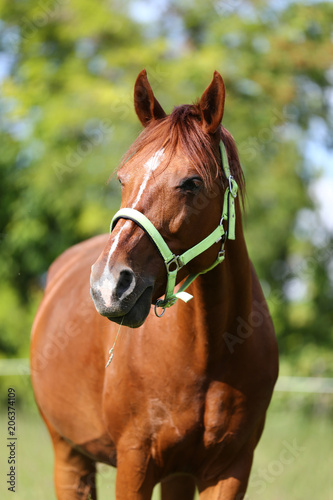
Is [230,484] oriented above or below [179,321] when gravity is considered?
below

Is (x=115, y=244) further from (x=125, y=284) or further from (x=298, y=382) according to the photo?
(x=298, y=382)

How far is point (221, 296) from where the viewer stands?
265 centimetres

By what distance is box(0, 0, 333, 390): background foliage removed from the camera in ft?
39.8

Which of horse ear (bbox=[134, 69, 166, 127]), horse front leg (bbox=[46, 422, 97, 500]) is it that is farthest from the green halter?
horse front leg (bbox=[46, 422, 97, 500])

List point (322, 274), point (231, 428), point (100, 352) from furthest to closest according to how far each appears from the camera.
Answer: point (322, 274), point (100, 352), point (231, 428)

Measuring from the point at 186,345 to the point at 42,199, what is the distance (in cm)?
1126

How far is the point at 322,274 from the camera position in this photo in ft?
39.5

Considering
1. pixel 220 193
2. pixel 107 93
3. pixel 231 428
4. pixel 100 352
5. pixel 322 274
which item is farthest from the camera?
pixel 107 93

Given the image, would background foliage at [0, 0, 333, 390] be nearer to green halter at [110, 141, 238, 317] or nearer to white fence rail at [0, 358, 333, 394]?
white fence rail at [0, 358, 333, 394]

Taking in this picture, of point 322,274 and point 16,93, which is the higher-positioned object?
point 16,93

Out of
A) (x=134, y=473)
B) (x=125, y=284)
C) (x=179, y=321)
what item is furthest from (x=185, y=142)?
(x=134, y=473)

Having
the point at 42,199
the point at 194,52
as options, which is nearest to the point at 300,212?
the point at 194,52

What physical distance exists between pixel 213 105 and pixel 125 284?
862 millimetres

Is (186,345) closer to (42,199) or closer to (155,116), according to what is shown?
(155,116)
